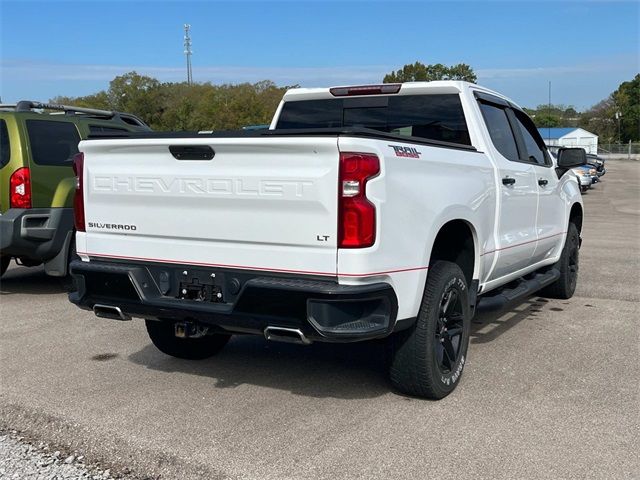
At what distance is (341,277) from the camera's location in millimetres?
3568

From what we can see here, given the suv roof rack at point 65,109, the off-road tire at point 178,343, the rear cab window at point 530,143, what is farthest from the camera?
the suv roof rack at point 65,109

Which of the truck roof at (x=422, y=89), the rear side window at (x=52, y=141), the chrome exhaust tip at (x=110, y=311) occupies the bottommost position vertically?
the chrome exhaust tip at (x=110, y=311)

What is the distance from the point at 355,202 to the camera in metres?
3.53

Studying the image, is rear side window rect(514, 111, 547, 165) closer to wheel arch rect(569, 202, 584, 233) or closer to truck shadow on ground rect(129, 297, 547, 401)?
wheel arch rect(569, 202, 584, 233)

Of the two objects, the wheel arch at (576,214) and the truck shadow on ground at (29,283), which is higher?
the wheel arch at (576,214)

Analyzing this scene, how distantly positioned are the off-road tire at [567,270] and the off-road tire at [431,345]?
3138mm

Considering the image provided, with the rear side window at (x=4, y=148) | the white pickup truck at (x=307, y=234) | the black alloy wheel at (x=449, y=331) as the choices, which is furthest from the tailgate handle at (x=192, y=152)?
the rear side window at (x=4, y=148)

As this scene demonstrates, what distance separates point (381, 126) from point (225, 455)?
9.95ft

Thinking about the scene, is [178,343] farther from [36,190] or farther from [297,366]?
[36,190]

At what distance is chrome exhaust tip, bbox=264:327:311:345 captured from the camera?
12.1 ft

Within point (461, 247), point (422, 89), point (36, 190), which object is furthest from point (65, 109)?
point (461, 247)

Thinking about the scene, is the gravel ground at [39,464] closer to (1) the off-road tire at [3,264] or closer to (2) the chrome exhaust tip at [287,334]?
(2) the chrome exhaust tip at [287,334]

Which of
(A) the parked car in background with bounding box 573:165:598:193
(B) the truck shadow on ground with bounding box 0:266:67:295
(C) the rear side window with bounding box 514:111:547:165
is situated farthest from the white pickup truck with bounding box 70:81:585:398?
(A) the parked car in background with bounding box 573:165:598:193

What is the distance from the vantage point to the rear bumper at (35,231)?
23.6ft
